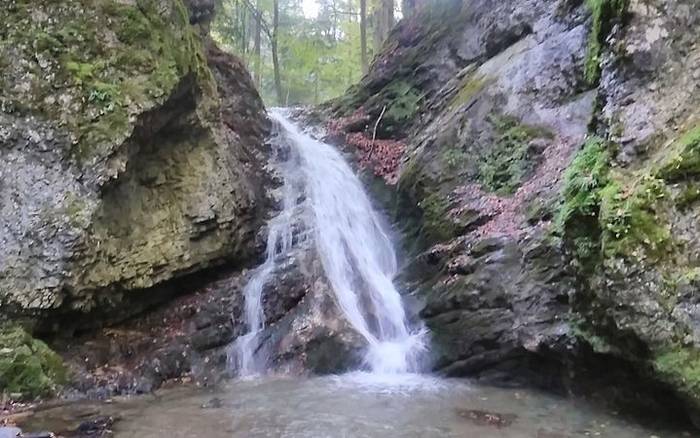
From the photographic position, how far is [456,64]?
1655cm

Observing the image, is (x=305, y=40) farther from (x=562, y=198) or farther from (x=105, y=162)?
(x=562, y=198)

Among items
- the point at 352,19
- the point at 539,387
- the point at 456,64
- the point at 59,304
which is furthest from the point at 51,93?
the point at 352,19

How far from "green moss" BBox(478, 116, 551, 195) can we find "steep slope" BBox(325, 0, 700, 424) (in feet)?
0.09

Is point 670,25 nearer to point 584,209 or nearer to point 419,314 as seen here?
point 584,209

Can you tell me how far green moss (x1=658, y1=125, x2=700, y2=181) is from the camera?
639cm

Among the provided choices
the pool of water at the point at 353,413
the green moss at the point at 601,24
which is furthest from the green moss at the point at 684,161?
the pool of water at the point at 353,413

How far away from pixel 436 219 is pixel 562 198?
361 centimetres

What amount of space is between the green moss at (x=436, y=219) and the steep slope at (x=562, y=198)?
0.09 ft

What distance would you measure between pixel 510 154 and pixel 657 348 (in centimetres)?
637

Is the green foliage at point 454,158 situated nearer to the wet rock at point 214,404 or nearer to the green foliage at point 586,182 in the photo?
the green foliage at point 586,182

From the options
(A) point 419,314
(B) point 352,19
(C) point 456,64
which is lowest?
(A) point 419,314

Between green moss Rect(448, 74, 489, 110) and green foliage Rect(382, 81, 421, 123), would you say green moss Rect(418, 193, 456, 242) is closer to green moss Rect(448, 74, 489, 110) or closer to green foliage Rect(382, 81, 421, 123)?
green moss Rect(448, 74, 489, 110)

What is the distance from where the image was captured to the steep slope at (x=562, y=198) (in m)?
6.39

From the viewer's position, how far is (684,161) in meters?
6.44
